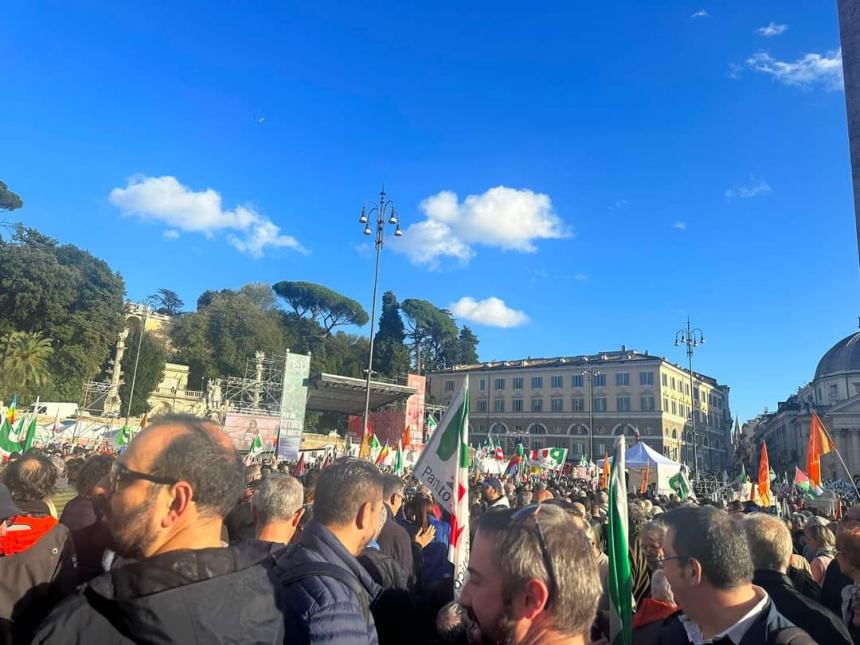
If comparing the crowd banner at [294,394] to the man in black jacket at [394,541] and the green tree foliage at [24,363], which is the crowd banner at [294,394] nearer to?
the green tree foliage at [24,363]

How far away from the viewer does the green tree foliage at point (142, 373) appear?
5094 centimetres

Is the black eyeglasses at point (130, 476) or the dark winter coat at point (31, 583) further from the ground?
the black eyeglasses at point (130, 476)

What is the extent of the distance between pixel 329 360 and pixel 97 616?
224 feet

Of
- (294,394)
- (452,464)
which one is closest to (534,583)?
(452,464)

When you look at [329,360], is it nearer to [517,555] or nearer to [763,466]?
Answer: [763,466]

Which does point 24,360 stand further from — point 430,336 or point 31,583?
point 430,336

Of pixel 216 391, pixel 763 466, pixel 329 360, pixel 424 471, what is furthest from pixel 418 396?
pixel 424 471

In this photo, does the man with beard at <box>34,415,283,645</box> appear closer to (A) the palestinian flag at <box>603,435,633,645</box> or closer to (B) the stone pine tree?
(A) the palestinian flag at <box>603,435,633,645</box>

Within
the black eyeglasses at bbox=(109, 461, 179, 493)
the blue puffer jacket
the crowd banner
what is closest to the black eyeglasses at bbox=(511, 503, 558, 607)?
the blue puffer jacket

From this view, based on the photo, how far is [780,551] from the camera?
3.05 meters

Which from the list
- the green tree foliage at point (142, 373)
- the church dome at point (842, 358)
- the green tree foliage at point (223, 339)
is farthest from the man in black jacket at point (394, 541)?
the church dome at point (842, 358)

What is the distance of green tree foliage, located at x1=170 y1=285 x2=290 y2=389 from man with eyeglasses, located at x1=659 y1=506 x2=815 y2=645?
190 feet

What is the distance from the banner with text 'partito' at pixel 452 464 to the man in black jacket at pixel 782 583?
1.68m

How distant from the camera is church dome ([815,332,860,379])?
239ft
